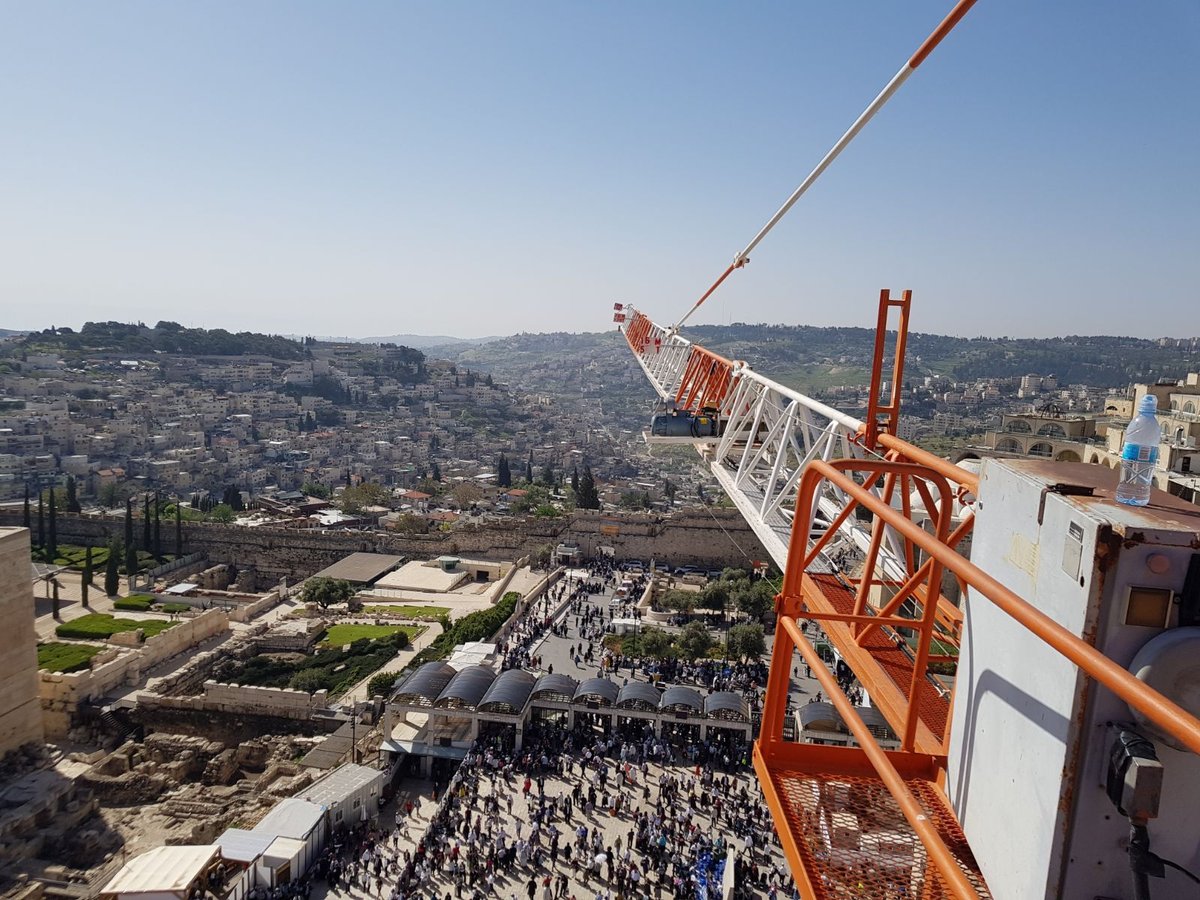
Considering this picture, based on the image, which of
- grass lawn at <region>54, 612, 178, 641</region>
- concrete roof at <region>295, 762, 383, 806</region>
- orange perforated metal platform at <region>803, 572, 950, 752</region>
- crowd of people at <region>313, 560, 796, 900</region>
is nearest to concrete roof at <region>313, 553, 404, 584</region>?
grass lawn at <region>54, 612, 178, 641</region>

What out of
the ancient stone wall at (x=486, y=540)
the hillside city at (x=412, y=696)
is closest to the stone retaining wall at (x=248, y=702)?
the hillside city at (x=412, y=696)

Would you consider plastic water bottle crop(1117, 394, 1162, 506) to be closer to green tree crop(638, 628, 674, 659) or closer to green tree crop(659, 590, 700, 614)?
green tree crop(638, 628, 674, 659)

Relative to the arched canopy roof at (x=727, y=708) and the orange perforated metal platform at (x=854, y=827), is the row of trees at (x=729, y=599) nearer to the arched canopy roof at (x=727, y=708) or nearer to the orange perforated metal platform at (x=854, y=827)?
the arched canopy roof at (x=727, y=708)

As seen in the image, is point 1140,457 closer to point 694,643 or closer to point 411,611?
point 694,643

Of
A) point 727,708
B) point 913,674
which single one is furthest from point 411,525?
point 913,674

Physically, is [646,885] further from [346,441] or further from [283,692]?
[346,441]

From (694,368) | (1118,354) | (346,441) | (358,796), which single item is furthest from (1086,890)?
(1118,354)
